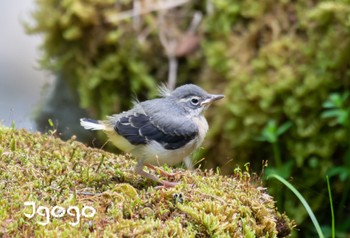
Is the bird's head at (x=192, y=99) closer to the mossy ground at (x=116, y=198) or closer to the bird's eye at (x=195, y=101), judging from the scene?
the bird's eye at (x=195, y=101)

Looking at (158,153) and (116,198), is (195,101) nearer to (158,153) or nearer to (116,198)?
(158,153)

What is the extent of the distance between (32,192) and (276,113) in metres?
3.69

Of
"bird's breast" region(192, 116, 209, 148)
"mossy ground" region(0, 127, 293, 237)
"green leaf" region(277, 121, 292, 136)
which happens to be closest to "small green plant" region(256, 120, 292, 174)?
"green leaf" region(277, 121, 292, 136)

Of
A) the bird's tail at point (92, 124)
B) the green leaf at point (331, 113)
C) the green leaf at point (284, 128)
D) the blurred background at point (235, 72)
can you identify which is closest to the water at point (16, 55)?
the blurred background at point (235, 72)

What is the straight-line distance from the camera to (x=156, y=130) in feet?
15.3

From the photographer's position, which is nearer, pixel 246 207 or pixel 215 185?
pixel 246 207

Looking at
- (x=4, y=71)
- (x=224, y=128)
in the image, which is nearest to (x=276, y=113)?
(x=224, y=128)

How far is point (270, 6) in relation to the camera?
746 centimetres

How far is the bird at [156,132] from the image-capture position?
15.0ft

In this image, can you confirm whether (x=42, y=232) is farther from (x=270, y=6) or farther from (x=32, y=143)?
(x=270, y=6)

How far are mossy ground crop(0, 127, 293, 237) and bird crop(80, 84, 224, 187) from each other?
0.16 metres

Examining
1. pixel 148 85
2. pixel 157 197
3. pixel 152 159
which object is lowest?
pixel 157 197

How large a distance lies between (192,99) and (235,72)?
2.41 meters

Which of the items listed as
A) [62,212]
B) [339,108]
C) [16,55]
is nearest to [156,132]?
[62,212]
